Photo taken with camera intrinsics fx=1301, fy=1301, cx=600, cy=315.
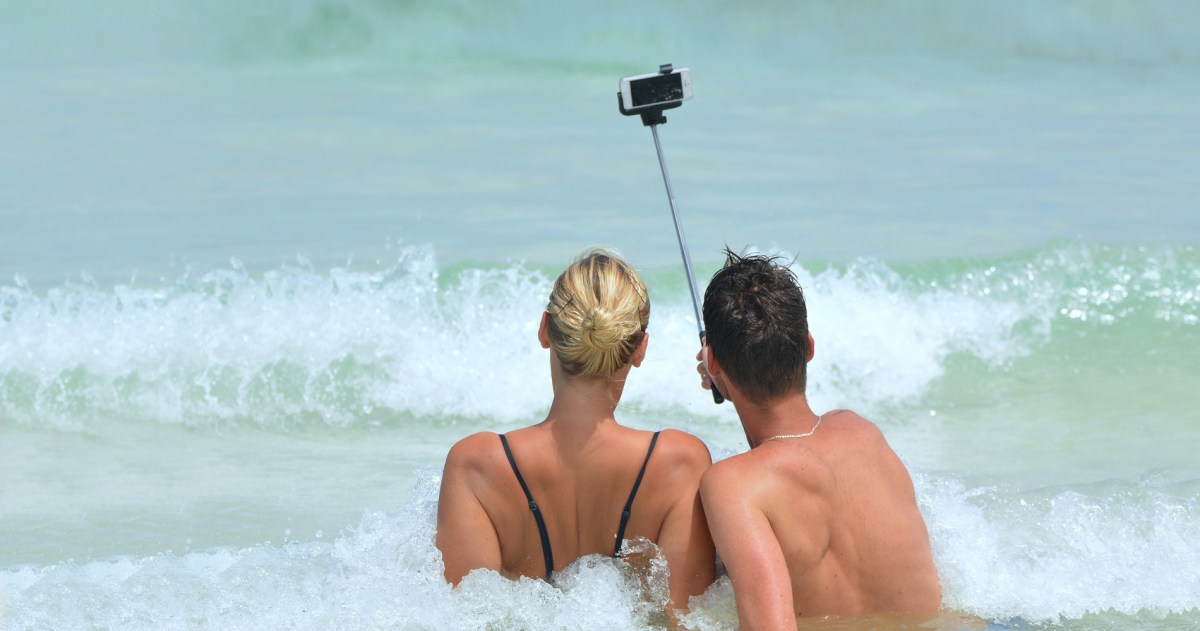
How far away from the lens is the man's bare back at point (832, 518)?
2633mm

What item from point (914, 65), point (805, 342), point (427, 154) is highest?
point (914, 65)

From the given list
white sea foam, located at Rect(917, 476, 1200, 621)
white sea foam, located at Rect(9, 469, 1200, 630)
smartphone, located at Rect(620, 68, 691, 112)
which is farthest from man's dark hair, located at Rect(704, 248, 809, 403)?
white sea foam, located at Rect(917, 476, 1200, 621)

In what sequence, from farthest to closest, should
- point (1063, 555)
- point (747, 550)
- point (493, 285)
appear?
point (493, 285) → point (1063, 555) → point (747, 550)

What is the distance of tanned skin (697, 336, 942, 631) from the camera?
2.64m

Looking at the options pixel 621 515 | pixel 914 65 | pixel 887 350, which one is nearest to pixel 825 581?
pixel 621 515

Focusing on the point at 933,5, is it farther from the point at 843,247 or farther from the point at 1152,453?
the point at 1152,453

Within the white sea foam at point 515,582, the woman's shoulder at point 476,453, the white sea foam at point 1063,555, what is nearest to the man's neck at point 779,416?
the white sea foam at point 515,582

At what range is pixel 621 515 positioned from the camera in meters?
2.88

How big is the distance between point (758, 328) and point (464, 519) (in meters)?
0.79

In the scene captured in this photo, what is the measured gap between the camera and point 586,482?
9.36ft

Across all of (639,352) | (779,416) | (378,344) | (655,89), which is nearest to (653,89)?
(655,89)

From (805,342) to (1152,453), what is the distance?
3435mm

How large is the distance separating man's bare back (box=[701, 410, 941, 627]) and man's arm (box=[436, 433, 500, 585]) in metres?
0.52

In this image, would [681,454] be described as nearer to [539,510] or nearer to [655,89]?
[539,510]
